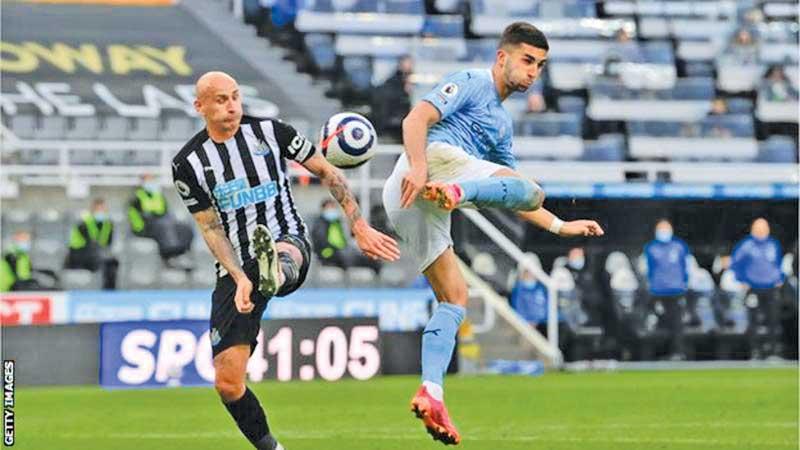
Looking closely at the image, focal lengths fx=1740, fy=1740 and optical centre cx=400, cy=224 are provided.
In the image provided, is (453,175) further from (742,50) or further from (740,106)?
(742,50)

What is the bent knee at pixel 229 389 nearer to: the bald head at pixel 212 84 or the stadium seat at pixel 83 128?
the bald head at pixel 212 84

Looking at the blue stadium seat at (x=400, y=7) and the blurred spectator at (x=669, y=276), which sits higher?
the blue stadium seat at (x=400, y=7)

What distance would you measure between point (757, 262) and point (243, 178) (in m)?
14.0

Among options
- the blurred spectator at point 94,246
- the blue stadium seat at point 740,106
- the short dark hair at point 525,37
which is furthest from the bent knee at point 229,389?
the blue stadium seat at point 740,106

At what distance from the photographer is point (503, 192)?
27.4ft

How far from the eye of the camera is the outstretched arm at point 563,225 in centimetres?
873

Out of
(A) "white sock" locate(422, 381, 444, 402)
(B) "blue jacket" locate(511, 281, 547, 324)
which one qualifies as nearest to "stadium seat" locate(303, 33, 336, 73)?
(B) "blue jacket" locate(511, 281, 547, 324)

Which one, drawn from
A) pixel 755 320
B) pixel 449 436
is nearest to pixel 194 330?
pixel 755 320

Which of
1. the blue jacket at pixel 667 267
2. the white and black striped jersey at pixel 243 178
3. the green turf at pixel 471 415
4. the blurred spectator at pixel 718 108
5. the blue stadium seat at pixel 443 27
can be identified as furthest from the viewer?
the blue stadium seat at pixel 443 27

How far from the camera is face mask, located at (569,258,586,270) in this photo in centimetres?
2206

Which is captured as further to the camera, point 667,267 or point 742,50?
point 742,50

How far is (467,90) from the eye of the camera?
865 cm

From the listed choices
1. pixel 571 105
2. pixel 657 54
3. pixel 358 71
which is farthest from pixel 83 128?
pixel 657 54

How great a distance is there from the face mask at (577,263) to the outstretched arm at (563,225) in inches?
515
